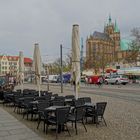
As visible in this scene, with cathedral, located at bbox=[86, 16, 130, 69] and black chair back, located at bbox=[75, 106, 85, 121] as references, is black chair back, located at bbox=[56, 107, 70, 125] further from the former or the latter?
cathedral, located at bbox=[86, 16, 130, 69]

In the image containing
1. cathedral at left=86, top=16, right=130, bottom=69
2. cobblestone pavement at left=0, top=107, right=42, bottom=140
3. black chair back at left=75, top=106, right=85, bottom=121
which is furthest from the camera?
cathedral at left=86, top=16, right=130, bottom=69

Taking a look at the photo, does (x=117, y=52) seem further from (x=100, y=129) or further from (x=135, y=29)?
(x=100, y=129)

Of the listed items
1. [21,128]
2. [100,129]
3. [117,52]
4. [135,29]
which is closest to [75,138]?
[100,129]

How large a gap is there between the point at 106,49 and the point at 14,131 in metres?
122

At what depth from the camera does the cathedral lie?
10762 centimetres

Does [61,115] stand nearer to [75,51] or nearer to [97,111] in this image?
[97,111]

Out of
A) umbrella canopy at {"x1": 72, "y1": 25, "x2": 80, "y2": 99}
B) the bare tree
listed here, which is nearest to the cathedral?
the bare tree

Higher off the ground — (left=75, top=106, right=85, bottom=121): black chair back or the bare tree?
the bare tree

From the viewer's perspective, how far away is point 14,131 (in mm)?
12219

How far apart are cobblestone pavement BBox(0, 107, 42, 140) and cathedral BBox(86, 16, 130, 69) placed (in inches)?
3030

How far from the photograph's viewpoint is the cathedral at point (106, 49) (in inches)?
4237

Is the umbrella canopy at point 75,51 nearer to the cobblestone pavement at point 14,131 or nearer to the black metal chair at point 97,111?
the black metal chair at point 97,111

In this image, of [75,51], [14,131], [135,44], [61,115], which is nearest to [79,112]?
[61,115]

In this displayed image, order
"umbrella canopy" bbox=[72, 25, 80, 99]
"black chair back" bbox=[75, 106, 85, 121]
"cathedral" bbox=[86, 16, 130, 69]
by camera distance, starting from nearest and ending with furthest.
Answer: "black chair back" bbox=[75, 106, 85, 121] < "umbrella canopy" bbox=[72, 25, 80, 99] < "cathedral" bbox=[86, 16, 130, 69]
